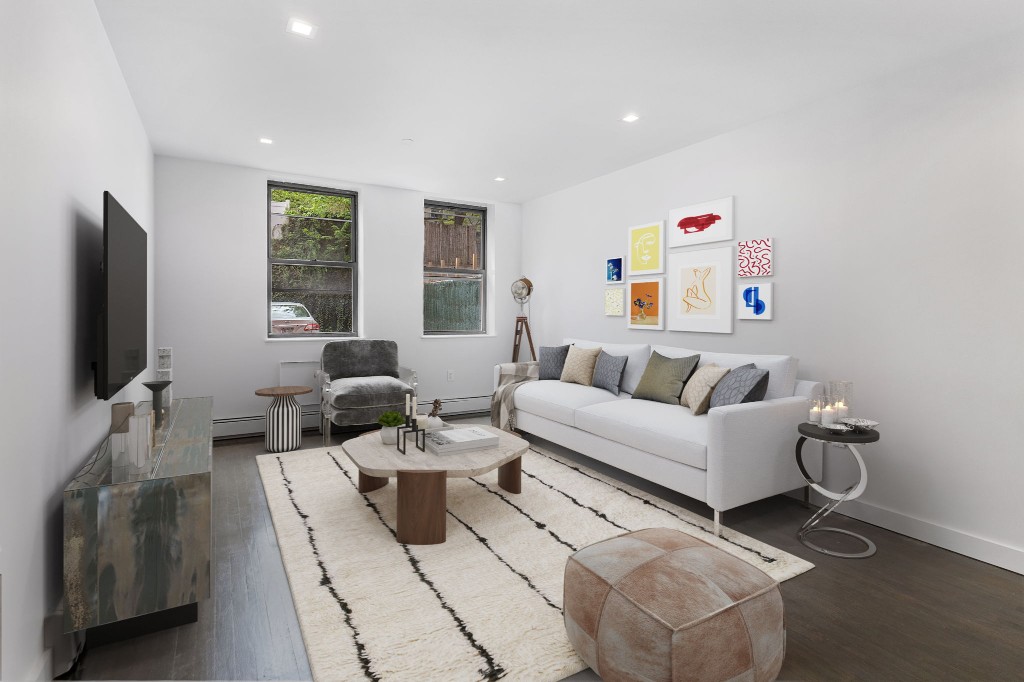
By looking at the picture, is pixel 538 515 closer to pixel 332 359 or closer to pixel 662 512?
pixel 662 512

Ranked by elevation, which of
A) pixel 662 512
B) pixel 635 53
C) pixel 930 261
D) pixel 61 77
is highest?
pixel 635 53

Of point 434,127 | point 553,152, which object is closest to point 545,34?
point 434,127

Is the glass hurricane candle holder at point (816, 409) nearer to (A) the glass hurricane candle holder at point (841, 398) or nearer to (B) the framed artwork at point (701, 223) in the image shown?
(A) the glass hurricane candle holder at point (841, 398)

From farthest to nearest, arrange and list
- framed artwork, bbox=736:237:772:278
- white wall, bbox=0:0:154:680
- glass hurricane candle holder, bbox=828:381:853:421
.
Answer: framed artwork, bbox=736:237:772:278, glass hurricane candle holder, bbox=828:381:853:421, white wall, bbox=0:0:154:680

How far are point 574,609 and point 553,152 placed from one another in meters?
3.74

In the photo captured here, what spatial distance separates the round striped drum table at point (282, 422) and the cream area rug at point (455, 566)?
0.63m

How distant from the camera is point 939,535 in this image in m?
2.81

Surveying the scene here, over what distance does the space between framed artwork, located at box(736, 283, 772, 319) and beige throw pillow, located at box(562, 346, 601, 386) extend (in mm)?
1284

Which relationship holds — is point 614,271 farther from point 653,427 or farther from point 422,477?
point 422,477

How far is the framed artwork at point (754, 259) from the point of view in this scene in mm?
3701

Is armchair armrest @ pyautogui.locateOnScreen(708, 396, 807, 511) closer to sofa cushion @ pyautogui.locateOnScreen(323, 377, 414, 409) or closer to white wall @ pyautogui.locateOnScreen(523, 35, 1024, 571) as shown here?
white wall @ pyautogui.locateOnScreen(523, 35, 1024, 571)

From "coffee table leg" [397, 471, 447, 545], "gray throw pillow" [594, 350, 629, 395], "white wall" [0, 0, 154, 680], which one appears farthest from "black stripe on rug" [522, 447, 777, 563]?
"white wall" [0, 0, 154, 680]

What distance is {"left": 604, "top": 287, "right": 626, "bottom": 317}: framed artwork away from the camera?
498cm

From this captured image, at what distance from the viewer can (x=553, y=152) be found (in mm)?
4531
